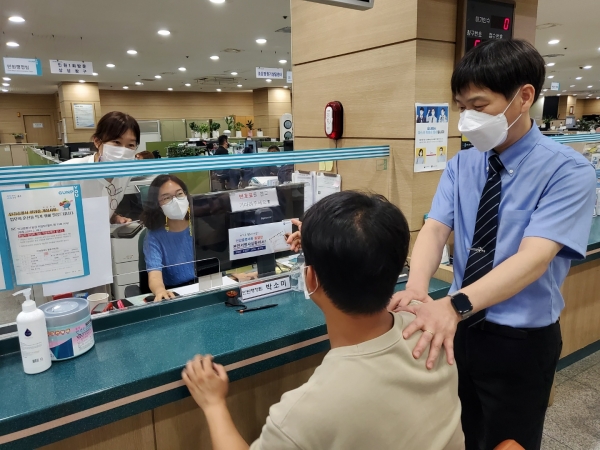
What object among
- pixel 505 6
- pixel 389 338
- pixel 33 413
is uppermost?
pixel 505 6

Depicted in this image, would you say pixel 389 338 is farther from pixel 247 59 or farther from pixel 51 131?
pixel 51 131

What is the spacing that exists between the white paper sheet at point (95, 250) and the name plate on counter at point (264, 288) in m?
0.47

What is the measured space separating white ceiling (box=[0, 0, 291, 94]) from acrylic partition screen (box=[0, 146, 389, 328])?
491cm

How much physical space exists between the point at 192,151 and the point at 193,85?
33.5ft

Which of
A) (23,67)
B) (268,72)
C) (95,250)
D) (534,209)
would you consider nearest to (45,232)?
(95,250)

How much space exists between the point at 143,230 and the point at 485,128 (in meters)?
1.19

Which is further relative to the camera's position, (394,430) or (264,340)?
(264,340)

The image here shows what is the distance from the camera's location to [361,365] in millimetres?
801

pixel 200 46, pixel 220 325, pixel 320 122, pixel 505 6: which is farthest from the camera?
pixel 200 46

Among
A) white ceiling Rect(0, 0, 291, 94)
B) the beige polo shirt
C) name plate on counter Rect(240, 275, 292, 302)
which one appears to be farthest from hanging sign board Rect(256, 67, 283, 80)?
the beige polo shirt

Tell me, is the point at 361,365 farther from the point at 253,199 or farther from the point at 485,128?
the point at 253,199

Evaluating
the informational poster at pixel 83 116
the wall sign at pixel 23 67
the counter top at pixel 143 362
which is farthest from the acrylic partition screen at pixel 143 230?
the informational poster at pixel 83 116

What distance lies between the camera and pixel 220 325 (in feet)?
4.70

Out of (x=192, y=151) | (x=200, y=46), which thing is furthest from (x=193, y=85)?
(x=192, y=151)
